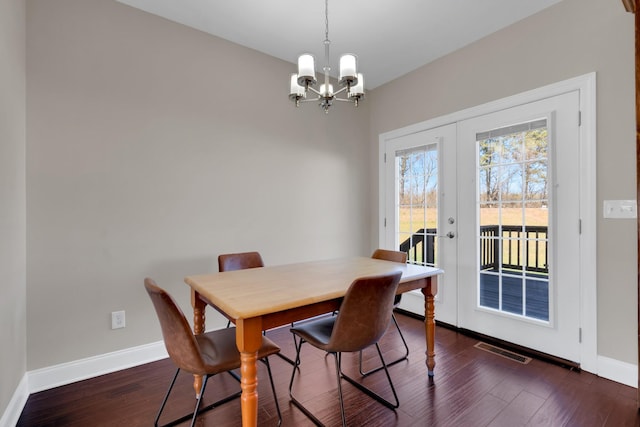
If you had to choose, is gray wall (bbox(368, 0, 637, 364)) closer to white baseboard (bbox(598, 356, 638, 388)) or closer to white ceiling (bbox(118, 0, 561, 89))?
white baseboard (bbox(598, 356, 638, 388))

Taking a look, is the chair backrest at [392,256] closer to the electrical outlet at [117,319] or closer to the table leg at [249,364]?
the table leg at [249,364]

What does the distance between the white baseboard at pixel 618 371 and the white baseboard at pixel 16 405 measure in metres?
3.61

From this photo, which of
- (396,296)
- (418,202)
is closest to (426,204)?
(418,202)

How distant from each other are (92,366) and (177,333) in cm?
146

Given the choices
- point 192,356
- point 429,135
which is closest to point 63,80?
point 192,356

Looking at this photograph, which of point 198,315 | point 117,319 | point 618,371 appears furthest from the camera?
point 117,319

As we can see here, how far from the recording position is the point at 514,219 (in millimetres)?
2596

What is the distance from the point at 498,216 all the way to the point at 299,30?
7.92 feet

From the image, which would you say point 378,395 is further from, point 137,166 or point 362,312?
point 137,166

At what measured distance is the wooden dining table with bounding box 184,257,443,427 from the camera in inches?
50.4

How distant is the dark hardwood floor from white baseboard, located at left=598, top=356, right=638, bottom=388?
6 cm

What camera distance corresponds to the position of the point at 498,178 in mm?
2701

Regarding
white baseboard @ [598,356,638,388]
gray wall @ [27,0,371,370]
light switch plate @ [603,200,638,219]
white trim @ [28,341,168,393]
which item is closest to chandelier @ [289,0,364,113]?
gray wall @ [27,0,371,370]

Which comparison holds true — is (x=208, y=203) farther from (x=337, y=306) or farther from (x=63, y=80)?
(x=337, y=306)
